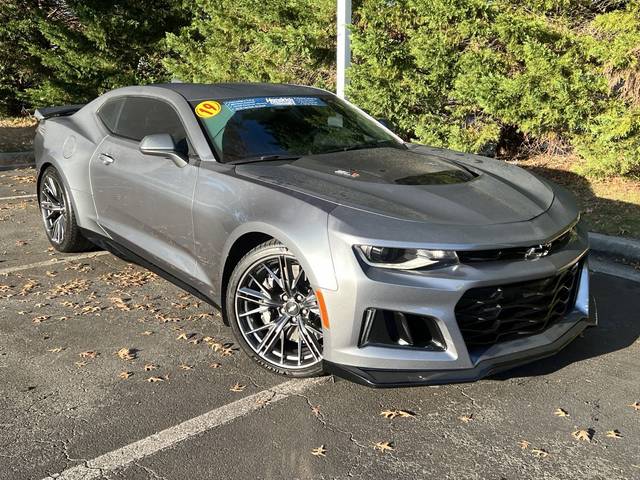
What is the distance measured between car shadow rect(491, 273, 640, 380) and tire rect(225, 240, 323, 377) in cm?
106

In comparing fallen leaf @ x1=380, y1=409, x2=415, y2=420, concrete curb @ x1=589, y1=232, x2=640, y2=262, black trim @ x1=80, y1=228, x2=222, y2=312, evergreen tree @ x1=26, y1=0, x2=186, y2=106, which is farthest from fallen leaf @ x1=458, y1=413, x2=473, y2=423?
evergreen tree @ x1=26, y1=0, x2=186, y2=106

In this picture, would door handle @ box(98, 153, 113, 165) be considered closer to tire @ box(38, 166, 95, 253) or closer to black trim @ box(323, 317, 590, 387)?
tire @ box(38, 166, 95, 253)

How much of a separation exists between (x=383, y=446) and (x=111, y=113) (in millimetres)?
3474

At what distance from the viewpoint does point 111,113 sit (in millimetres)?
5020

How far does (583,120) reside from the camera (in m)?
7.10

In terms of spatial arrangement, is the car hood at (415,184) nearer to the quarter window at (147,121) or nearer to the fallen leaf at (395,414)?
the quarter window at (147,121)

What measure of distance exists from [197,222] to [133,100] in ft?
5.15

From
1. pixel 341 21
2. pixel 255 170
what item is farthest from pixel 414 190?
pixel 341 21

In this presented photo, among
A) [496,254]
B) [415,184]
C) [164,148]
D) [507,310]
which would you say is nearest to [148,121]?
[164,148]

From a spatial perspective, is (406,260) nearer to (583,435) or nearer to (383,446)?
(383,446)

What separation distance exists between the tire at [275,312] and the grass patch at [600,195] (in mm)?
3777

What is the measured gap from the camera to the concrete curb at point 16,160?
10.1 metres

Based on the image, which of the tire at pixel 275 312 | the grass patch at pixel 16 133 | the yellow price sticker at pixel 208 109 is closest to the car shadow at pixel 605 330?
the tire at pixel 275 312

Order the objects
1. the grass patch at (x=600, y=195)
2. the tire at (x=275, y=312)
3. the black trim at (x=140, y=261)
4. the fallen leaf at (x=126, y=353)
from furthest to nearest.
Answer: the grass patch at (x=600, y=195), the black trim at (x=140, y=261), the fallen leaf at (x=126, y=353), the tire at (x=275, y=312)
